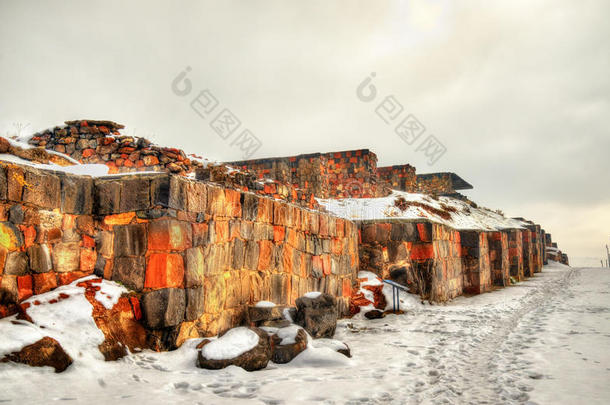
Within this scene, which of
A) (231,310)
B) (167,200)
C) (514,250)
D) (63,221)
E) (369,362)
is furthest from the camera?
(514,250)

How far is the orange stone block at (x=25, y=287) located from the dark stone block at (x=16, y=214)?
0.50 m

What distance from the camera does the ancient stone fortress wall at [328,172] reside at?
15641 millimetres

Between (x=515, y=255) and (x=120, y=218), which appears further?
(x=515, y=255)

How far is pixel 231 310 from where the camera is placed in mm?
5211

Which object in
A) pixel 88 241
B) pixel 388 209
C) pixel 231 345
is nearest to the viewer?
pixel 231 345

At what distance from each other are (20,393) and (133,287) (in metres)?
1.59

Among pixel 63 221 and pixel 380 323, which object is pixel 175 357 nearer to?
pixel 63 221

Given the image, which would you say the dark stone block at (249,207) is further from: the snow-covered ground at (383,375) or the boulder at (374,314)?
the boulder at (374,314)

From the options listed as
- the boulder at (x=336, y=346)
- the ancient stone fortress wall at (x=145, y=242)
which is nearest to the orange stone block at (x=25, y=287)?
the ancient stone fortress wall at (x=145, y=242)

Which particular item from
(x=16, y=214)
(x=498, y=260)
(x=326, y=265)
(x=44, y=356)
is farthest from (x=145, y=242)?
(x=498, y=260)

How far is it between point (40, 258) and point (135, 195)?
106 cm

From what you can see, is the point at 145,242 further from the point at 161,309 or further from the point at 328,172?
the point at 328,172

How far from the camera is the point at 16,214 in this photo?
357 centimetres

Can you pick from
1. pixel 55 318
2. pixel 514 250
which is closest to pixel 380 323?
pixel 55 318
